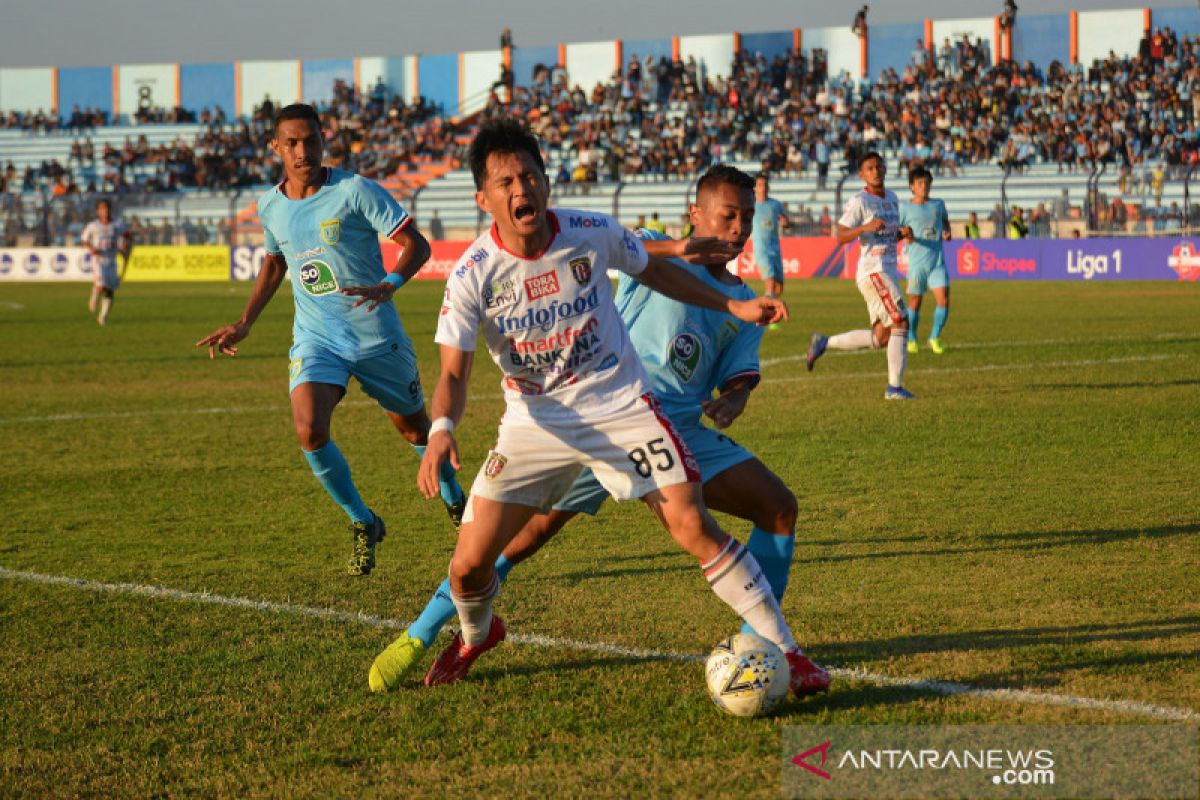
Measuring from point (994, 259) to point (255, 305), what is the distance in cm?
3322

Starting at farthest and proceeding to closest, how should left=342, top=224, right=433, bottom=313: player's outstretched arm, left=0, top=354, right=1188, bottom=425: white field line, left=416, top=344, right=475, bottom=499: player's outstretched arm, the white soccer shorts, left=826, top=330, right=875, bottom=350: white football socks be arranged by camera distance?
left=0, top=354, right=1188, bottom=425: white field line
the white soccer shorts
left=826, top=330, right=875, bottom=350: white football socks
left=342, top=224, right=433, bottom=313: player's outstretched arm
left=416, top=344, right=475, bottom=499: player's outstretched arm

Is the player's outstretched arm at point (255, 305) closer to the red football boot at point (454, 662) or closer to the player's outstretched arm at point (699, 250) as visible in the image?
the red football boot at point (454, 662)

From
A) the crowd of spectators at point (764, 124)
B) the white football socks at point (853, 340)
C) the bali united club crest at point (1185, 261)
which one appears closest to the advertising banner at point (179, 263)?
the crowd of spectators at point (764, 124)

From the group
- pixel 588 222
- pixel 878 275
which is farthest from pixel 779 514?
pixel 878 275

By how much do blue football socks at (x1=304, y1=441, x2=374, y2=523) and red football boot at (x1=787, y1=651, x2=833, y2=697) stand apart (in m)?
3.15

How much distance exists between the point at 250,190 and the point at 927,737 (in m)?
54.6

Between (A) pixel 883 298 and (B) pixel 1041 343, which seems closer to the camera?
(A) pixel 883 298

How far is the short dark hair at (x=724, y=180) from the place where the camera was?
5.35 metres

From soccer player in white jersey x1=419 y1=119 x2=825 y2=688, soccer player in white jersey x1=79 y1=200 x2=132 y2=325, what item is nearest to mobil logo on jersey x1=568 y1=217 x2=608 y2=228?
soccer player in white jersey x1=419 y1=119 x2=825 y2=688

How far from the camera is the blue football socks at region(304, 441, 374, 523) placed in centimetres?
746

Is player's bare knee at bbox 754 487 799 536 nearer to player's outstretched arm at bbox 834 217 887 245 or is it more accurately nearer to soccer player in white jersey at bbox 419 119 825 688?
soccer player in white jersey at bbox 419 119 825 688

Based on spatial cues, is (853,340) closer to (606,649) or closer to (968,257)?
(606,649)

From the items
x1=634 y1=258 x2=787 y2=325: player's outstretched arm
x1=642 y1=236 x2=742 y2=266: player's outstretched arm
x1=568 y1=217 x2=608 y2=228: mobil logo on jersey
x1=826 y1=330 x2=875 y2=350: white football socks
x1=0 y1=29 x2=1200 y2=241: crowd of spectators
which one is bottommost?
x1=826 y1=330 x2=875 y2=350: white football socks

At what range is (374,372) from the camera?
775 centimetres
